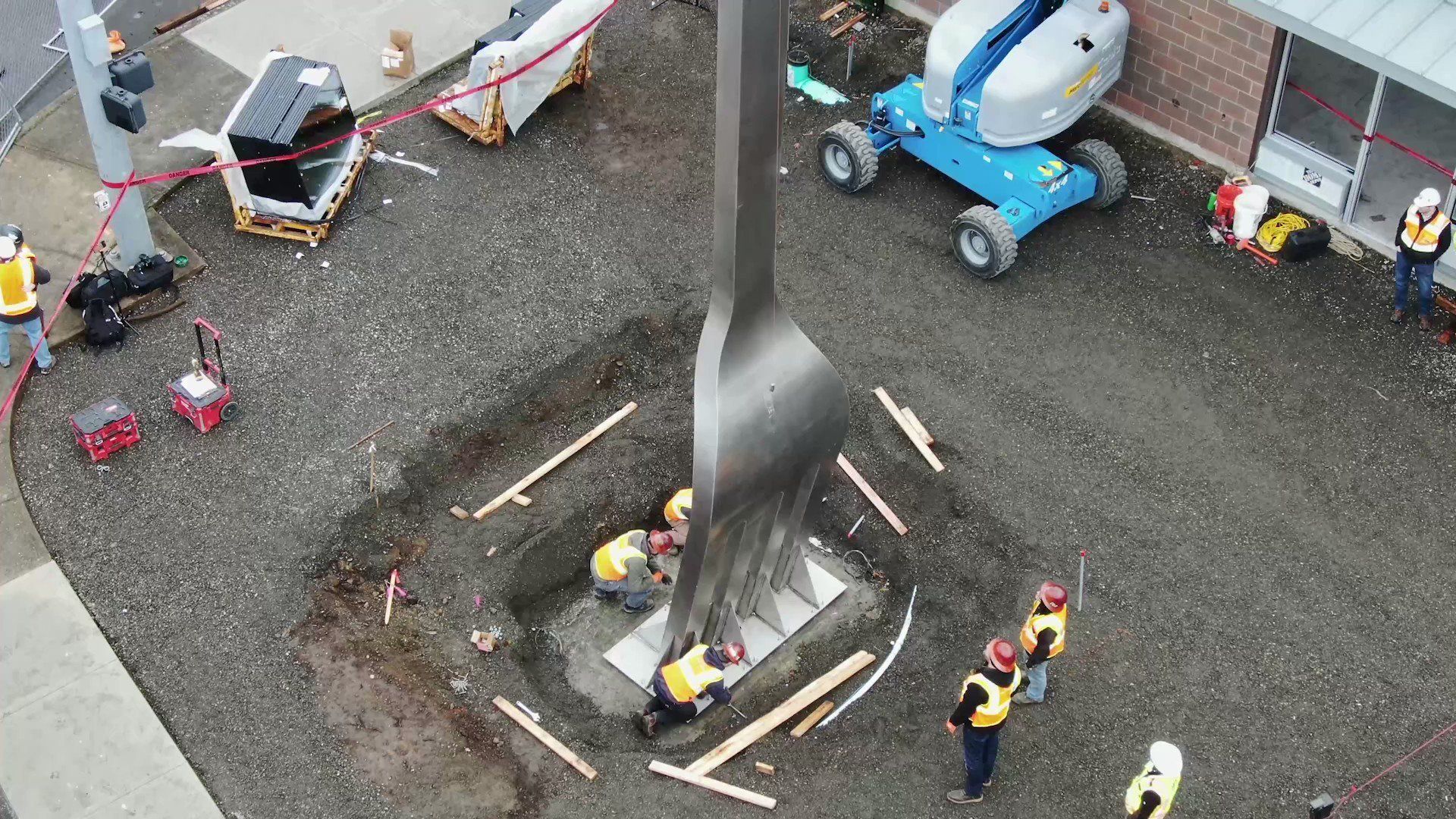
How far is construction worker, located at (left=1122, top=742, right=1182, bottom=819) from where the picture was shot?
1166 centimetres

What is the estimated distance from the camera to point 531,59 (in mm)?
19156

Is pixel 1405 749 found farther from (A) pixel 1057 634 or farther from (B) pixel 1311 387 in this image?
(B) pixel 1311 387

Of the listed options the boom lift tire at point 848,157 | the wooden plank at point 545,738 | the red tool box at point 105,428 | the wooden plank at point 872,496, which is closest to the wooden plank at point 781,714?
the wooden plank at point 545,738

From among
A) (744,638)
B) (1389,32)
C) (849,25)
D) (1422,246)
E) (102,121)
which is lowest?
(744,638)

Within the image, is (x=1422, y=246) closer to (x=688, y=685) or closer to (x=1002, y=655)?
(x=1002, y=655)

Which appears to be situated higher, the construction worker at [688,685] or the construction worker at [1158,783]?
the construction worker at [1158,783]

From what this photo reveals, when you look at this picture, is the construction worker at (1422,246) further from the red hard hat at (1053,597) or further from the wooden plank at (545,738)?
the wooden plank at (545,738)

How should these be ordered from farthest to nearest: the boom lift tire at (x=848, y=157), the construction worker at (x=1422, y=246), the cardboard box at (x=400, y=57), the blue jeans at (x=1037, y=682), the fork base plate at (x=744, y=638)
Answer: the cardboard box at (x=400, y=57), the boom lift tire at (x=848, y=157), the construction worker at (x=1422, y=246), the fork base plate at (x=744, y=638), the blue jeans at (x=1037, y=682)

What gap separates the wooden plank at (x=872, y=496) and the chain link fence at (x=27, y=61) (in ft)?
34.5

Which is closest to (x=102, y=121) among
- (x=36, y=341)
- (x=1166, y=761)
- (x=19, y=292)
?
(x=19, y=292)

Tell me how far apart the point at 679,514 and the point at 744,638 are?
4.00 feet

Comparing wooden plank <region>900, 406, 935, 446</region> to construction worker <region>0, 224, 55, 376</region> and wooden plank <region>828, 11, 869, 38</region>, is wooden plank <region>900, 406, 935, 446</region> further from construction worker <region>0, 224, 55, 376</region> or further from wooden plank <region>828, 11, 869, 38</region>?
construction worker <region>0, 224, 55, 376</region>

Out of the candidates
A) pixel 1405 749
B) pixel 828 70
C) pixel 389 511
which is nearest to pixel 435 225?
pixel 389 511

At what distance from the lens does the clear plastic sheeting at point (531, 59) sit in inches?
749
